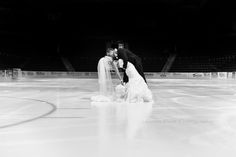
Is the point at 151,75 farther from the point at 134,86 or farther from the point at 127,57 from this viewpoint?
the point at 134,86

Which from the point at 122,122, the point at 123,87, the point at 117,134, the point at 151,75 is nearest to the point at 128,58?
the point at 123,87

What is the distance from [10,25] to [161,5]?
1268cm

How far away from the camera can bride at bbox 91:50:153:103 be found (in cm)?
543

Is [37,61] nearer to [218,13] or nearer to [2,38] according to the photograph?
[2,38]

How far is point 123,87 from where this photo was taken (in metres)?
5.86

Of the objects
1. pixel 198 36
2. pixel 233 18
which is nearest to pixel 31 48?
pixel 198 36

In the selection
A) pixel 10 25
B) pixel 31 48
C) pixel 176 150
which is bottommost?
pixel 176 150

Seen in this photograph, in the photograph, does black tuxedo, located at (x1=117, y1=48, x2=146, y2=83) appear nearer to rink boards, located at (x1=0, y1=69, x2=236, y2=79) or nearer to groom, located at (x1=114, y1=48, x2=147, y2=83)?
groom, located at (x1=114, y1=48, x2=147, y2=83)

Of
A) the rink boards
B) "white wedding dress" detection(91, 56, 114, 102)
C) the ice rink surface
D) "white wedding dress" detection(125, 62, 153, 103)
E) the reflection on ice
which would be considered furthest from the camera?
the rink boards

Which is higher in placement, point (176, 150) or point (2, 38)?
point (2, 38)

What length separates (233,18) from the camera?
2348 centimetres

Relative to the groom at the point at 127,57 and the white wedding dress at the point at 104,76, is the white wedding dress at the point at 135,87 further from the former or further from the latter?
the white wedding dress at the point at 104,76

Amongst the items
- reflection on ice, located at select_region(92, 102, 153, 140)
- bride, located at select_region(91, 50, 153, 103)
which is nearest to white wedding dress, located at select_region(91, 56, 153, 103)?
bride, located at select_region(91, 50, 153, 103)

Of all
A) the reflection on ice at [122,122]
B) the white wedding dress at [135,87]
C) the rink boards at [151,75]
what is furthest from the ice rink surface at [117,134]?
the rink boards at [151,75]
